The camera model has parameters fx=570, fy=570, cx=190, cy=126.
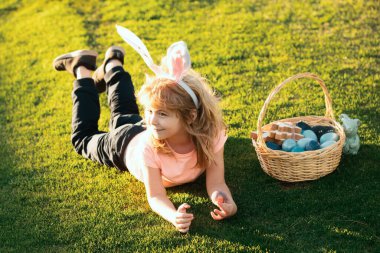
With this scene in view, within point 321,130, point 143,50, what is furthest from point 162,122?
point 321,130

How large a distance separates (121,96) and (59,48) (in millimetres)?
2513

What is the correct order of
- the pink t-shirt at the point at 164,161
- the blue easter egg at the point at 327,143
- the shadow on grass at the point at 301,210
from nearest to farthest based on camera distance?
1. the shadow on grass at the point at 301,210
2. the pink t-shirt at the point at 164,161
3. the blue easter egg at the point at 327,143

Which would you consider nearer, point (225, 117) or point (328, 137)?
point (328, 137)

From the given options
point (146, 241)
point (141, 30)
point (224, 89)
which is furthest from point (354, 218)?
point (141, 30)

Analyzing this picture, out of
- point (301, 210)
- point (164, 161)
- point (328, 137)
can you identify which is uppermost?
point (164, 161)

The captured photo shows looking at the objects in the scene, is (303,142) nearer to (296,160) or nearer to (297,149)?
(297,149)

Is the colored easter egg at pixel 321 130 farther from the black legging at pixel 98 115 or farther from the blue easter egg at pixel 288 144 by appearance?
the black legging at pixel 98 115

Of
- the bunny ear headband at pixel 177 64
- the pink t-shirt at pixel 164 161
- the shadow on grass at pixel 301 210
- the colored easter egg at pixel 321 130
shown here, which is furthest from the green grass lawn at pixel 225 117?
the bunny ear headband at pixel 177 64

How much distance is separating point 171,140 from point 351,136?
A: 4.30 feet

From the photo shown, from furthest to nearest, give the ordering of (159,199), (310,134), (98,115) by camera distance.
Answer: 1. (98,115)
2. (310,134)
3. (159,199)

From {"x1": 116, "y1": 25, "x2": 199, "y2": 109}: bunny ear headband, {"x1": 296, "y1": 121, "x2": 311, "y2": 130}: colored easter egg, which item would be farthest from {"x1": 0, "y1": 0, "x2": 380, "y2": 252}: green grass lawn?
{"x1": 116, "y1": 25, "x2": 199, "y2": 109}: bunny ear headband

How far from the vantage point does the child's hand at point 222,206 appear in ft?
11.1

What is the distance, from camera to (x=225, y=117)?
4906 mm

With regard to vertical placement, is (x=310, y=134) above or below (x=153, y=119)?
below
